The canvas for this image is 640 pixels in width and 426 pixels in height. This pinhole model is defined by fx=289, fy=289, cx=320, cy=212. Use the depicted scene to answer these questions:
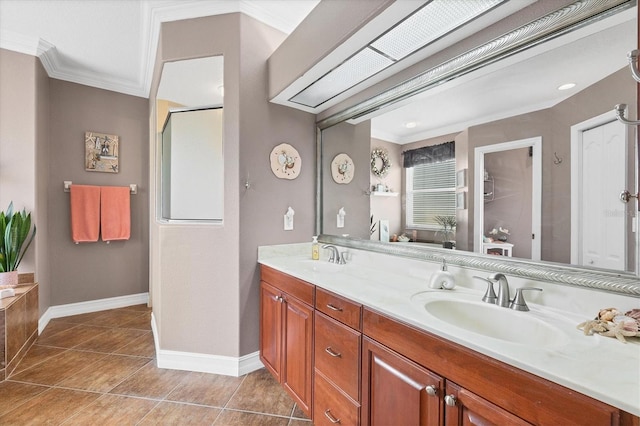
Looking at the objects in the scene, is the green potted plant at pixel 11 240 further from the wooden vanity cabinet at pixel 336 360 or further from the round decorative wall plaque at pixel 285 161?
the wooden vanity cabinet at pixel 336 360

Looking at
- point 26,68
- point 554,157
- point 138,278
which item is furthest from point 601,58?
point 138,278

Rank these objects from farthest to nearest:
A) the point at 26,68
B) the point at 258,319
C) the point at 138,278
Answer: the point at 138,278 → the point at 26,68 → the point at 258,319

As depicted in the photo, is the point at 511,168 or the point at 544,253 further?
the point at 511,168

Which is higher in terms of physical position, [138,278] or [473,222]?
[473,222]

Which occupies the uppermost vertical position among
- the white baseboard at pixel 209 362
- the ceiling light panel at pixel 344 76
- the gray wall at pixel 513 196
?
the ceiling light panel at pixel 344 76

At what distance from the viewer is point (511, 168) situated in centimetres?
133

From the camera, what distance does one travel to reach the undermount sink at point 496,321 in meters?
1.00

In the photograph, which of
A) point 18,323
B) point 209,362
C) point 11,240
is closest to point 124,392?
point 209,362

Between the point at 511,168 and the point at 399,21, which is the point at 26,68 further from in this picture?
the point at 511,168

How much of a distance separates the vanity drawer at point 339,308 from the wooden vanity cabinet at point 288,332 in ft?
0.30

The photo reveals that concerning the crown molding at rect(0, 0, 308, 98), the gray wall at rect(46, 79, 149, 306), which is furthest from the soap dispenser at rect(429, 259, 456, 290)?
the gray wall at rect(46, 79, 149, 306)

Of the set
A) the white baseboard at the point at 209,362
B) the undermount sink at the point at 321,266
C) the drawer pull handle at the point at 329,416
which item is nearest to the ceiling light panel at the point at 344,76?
the undermount sink at the point at 321,266

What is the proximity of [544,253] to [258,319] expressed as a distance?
1.90 m

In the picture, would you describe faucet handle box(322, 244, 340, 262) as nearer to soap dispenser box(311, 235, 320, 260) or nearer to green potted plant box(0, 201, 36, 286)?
soap dispenser box(311, 235, 320, 260)
